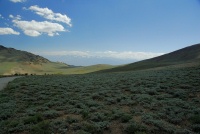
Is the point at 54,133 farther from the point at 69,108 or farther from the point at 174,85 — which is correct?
the point at 174,85

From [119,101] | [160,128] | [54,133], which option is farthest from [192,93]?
[54,133]

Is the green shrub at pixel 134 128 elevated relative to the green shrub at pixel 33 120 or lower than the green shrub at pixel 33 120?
lower

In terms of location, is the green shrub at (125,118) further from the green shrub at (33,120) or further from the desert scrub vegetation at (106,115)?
the green shrub at (33,120)

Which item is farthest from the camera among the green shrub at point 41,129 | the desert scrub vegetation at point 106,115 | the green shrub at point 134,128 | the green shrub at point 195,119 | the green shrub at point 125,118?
the green shrub at point 125,118

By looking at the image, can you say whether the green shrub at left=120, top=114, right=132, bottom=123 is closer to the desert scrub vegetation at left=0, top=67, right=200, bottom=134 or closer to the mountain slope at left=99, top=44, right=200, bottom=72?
the desert scrub vegetation at left=0, top=67, right=200, bottom=134

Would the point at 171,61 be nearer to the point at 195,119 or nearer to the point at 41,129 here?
the point at 195,119

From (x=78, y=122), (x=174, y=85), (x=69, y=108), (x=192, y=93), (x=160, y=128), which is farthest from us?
(x=174, y=85)

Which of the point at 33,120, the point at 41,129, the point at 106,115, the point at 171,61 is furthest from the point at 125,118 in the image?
the point at 171,61

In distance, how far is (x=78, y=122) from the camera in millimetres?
12070

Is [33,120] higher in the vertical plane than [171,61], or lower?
lower

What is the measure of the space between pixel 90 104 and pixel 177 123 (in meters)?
6.62

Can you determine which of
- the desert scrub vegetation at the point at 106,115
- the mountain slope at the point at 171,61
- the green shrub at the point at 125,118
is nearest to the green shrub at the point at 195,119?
the desert scrub vegetation at the point at 106,115

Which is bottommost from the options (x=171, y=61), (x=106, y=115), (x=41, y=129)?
(x=106, y=115)

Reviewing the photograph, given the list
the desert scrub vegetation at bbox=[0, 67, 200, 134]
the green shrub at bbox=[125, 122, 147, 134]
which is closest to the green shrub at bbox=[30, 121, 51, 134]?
the desert scrub vegetation at bbox=[0, 67, 200, 134]
